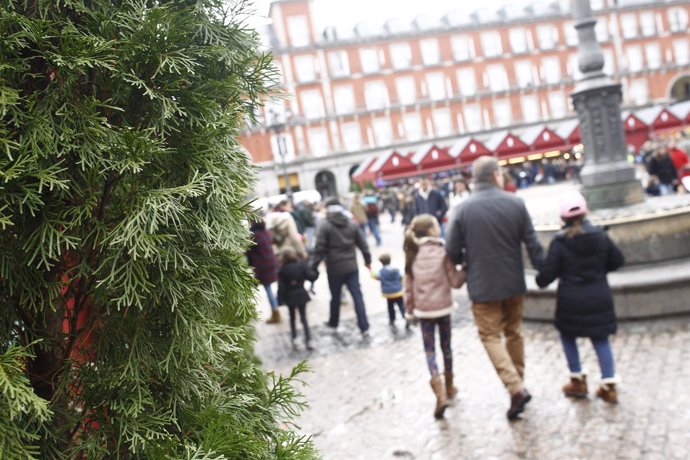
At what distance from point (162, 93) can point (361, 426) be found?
3.54 m

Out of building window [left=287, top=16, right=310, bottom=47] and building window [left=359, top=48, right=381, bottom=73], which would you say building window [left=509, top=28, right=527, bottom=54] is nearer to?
building window [left=359, top=48, right=381, bottom=73]

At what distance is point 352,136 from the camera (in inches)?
1721

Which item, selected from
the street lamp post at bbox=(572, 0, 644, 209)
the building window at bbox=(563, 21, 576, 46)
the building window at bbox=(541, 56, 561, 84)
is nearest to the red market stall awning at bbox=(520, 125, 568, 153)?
the building window at bbox=(541, 56, 561, 84)

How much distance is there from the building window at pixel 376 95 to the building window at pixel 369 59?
0.97 m

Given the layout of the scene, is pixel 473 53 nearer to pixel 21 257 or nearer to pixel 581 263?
pixel 581 263

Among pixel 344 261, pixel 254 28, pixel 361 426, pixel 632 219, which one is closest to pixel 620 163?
pixel 632 219

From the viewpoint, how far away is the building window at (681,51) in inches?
1890

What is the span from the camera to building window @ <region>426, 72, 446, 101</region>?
147ft

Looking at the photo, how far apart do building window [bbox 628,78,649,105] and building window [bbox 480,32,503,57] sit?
11191mm

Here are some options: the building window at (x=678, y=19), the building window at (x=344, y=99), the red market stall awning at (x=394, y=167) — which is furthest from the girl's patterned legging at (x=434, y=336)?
the building window at (x=678, y=19)

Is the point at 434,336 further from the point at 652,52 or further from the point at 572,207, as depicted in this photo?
the point at 652,52

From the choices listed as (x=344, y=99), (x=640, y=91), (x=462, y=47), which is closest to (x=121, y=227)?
(x=344, y=99)

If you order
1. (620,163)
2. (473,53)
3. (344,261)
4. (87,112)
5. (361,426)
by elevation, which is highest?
(473,53)

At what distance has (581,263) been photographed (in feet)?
14.0
